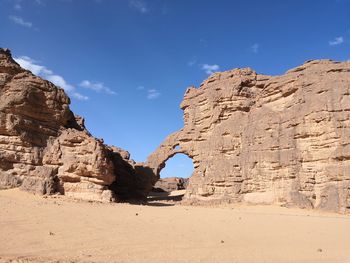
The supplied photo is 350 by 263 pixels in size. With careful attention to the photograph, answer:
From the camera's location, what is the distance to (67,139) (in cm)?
1912

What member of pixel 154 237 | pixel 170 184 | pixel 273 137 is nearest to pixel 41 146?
pixel 154 237

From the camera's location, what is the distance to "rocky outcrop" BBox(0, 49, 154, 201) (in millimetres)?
17812

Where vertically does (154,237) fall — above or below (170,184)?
below

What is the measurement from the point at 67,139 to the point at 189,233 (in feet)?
37.7

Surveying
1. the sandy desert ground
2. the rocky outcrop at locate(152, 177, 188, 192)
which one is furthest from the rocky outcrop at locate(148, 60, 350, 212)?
the rocky outcrop at locate(152, 177, 188, 192)

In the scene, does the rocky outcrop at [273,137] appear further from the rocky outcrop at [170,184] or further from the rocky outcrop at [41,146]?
the rocky outcrop at [170,184]

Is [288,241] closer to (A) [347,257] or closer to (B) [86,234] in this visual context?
(A) [347,257]

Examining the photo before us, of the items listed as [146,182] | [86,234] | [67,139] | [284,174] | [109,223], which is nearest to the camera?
[86,234]

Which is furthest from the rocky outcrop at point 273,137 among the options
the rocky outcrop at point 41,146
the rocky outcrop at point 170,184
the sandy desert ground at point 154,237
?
the rocky outcrop at point 170,184

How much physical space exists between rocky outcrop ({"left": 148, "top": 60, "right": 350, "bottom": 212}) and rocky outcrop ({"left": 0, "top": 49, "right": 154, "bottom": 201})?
955 cm

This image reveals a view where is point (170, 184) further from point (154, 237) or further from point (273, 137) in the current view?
Result: point (154, 237)

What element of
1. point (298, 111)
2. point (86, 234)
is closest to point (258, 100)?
point (298, 111)

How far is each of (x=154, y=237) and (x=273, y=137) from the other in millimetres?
16007

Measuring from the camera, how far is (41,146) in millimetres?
19031
